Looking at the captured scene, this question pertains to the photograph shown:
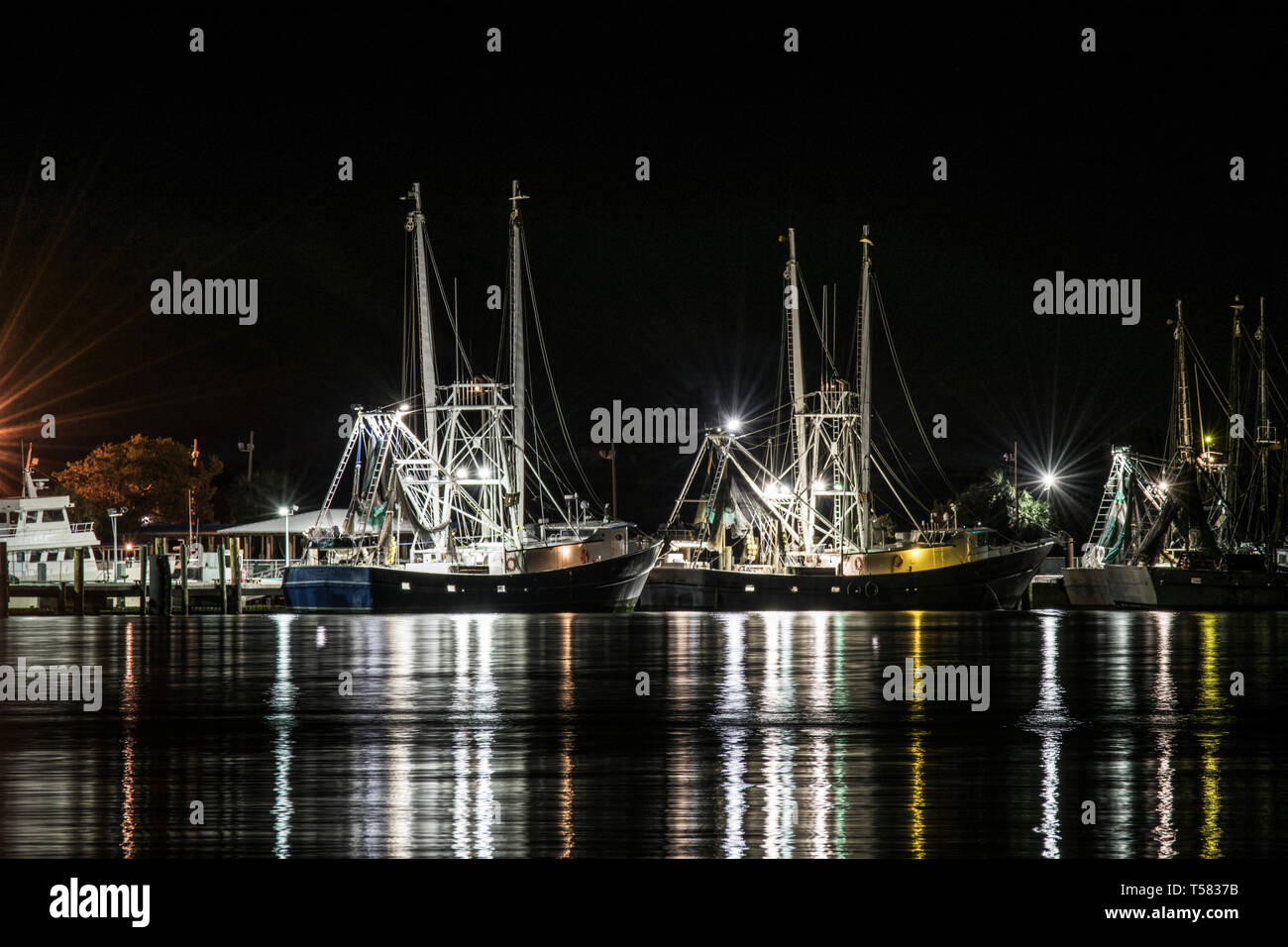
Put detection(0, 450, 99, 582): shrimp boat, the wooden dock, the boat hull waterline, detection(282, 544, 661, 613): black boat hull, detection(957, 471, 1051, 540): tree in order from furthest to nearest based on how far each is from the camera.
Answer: detection(957, 471, 1051, 540): tree → detection(0, 450, 99, 582): shrimp boat → the boat hull waterline → detection(282, 544, 661, 613): black boat hull → the wooden dock

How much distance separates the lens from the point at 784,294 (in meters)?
79.3

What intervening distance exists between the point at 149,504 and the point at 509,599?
7066 centimetres

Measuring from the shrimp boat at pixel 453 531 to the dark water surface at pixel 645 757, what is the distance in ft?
91.4

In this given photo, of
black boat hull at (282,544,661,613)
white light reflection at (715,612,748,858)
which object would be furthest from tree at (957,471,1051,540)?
white light reflection at (715,612,748,858)

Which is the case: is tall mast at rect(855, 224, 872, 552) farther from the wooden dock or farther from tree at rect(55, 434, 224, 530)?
tree at rect(55, 434, 224, 530)

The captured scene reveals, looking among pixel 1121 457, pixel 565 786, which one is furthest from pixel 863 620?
pixel 565 786

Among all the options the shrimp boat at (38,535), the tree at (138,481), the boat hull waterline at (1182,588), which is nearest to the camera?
the boat hull waterline at (1182,588)

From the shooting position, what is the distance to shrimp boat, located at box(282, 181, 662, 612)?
226 ft

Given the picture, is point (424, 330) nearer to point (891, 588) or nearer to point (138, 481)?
point (891, 588)

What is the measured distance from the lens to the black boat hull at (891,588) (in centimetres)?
7431

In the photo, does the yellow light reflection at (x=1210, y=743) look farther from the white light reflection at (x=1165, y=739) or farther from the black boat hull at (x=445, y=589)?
the black boat hull at (x=445, y=589)

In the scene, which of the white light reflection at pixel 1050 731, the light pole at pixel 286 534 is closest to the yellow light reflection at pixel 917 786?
the white light reflection at pixel 1050 731

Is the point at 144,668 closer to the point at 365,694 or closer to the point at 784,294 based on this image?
the point at 365,694

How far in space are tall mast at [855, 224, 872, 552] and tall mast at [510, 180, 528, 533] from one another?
59.2 feet
